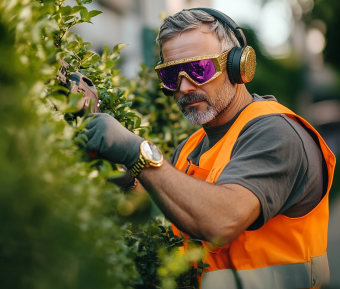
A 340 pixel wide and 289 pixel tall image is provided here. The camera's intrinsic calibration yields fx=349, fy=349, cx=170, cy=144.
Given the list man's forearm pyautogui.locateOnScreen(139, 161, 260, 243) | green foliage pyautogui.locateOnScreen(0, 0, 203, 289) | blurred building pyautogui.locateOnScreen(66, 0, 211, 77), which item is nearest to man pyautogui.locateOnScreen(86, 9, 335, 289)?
man's forearm pyautogui.locateOnScreen(139, 161, 260, 243)

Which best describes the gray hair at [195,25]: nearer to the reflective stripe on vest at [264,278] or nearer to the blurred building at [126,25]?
the reflective stripe on vest at [264,278]

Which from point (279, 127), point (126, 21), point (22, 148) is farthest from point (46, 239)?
point (126, 21)

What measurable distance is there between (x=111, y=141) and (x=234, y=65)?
107 centimetres

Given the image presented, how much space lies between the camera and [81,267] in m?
0.81

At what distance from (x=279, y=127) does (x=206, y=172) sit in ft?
1.69

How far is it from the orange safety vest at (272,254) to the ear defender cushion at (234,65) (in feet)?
1.21

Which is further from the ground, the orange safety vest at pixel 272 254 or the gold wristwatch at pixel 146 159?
the gold wristwatch at pixel 146 159

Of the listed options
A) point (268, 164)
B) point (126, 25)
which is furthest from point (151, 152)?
point (126, 25)

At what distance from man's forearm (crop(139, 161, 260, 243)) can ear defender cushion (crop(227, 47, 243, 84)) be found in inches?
35.9

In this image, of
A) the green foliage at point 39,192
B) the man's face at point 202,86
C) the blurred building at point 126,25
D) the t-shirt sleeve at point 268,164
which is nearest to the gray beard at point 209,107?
the man's face at point 202,86

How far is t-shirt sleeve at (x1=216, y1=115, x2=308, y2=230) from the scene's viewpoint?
157 cm

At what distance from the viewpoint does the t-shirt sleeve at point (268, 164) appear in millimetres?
1572

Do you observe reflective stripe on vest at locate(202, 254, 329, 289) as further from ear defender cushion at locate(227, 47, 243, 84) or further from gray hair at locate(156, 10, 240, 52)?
gray hair at locate(156, 10, 240, 52)

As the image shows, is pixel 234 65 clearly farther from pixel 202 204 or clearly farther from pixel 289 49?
pixel 289 49
